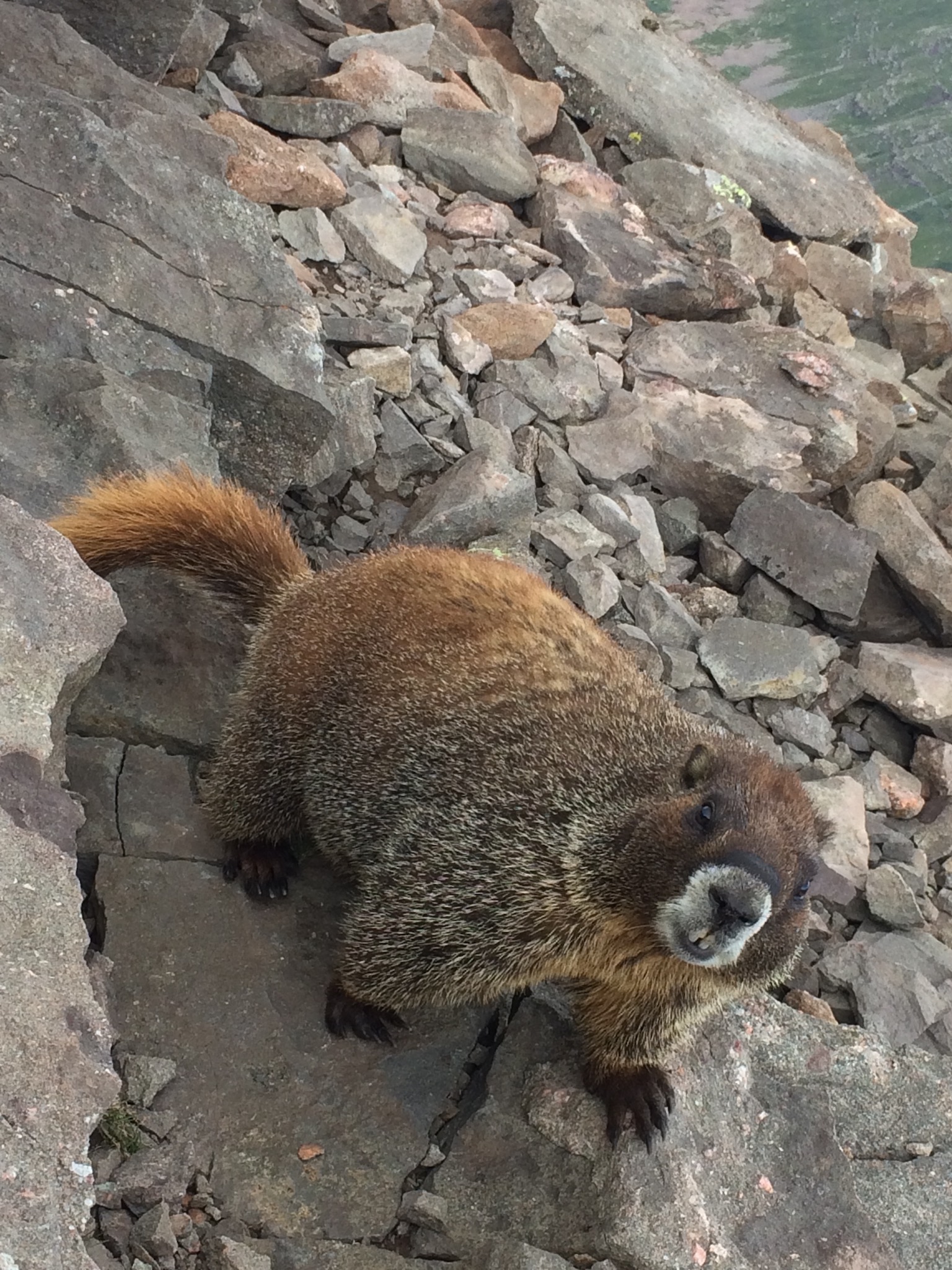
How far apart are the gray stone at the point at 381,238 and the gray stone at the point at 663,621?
7.07 ft

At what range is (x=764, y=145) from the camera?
8953 mm

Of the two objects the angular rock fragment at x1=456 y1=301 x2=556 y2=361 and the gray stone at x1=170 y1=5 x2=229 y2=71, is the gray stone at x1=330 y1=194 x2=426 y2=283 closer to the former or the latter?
the angular rock fragment at x1=456 y1=301 x2=556 y2=361

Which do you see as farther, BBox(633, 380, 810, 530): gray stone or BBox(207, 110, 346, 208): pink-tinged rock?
BBox(633, 380, 810, 530): gray stone

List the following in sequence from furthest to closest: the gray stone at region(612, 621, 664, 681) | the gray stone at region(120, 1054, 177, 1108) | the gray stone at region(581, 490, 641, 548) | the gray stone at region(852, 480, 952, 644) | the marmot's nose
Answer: the gray stone at region(852, 480, 952, 644) < the gray stone at region(581, 490, 641, 548) < the gray stone at region(612, 621, 664, 681) < the gray stone at region(120, 1054, 177, 1108) < the marmot's nose

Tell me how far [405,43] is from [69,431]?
4.98m

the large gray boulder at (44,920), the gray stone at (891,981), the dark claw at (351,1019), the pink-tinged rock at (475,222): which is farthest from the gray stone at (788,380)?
the large gray boulder at (44,920)

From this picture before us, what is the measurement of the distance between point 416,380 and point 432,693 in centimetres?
252

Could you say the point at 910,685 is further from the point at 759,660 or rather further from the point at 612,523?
Result: the point at 612,523

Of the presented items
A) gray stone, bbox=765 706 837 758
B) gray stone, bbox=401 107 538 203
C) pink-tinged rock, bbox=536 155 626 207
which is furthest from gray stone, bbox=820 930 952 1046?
pink-tinged rock, bbox=536 155 626 207

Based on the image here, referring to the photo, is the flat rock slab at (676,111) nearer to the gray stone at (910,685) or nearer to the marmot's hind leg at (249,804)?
the gray stone at (910,685)

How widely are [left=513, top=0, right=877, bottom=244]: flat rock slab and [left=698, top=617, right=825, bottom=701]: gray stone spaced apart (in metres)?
4.45

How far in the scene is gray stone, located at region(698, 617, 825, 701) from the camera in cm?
523

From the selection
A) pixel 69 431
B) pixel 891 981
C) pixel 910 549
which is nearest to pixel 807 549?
pixel 910 549

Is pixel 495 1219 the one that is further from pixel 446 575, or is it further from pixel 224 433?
pixel 224 433
